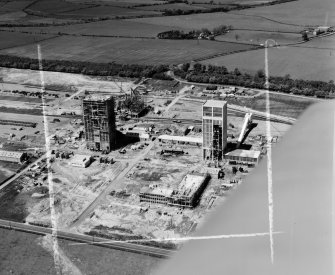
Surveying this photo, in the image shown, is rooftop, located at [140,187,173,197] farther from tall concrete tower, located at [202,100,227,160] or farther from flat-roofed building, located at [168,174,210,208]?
tall concrete tower, located at [202,100,227,160]

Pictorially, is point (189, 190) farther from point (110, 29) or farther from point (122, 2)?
point (122, 2)

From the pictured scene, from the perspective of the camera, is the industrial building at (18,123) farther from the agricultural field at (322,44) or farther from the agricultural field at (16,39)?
the agricultural field at (322,44)

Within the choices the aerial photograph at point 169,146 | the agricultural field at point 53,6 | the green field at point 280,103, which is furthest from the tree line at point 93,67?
the agricultural field at point 53,6

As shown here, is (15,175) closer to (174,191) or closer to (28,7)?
(174,191)

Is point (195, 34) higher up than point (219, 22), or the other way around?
point (219, 22)

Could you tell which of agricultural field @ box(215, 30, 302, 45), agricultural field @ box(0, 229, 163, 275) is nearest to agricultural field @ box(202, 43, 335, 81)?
agricultural field @ box(215, 30, 302, 45)

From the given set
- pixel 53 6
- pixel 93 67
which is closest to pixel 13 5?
pixel 53 6
